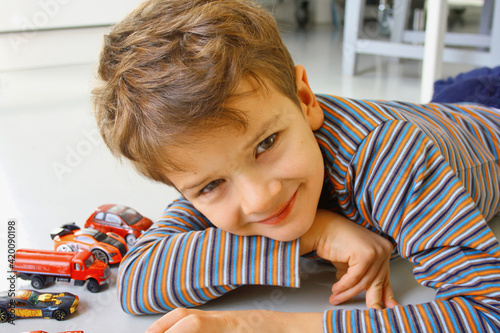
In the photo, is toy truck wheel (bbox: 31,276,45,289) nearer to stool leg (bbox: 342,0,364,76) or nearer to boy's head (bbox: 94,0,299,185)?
boy's head (bbox: 94,0,299,185)

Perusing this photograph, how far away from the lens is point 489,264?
552 millimetres

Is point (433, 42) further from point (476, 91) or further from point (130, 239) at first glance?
point (130, 239)

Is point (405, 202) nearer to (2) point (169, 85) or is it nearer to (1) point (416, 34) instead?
(2) point (169, 85)

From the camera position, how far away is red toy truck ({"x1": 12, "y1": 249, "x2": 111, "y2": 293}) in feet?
2.45

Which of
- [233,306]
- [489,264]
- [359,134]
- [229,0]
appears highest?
[229,0]

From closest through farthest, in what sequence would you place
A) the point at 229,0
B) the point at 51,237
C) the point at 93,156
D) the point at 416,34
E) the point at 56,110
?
the point at 229,0 → the point at 51,237 → the point at 93,156 → the point at 56,110 → the point at 416,34

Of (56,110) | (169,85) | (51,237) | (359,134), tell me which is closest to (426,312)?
(359,134)

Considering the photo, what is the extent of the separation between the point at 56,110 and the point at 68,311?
4.43 ft

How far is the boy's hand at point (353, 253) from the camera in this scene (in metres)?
0.66

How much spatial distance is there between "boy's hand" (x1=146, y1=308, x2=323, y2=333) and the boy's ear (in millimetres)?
246

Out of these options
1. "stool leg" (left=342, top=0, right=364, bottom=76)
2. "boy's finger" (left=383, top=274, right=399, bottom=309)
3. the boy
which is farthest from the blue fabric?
"stool leg" (left=342, top=0, right=364, bottom=76)

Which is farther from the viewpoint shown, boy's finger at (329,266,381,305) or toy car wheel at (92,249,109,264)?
toy car wheel at (92,249,109,264)

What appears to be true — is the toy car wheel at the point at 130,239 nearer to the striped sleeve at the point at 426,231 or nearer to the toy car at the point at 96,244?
the toy car at the point at 96,244

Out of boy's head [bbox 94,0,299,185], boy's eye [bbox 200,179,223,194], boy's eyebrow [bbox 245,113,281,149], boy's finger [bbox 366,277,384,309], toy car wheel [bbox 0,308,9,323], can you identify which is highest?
boy's head [bbox 94,0,299,185]
